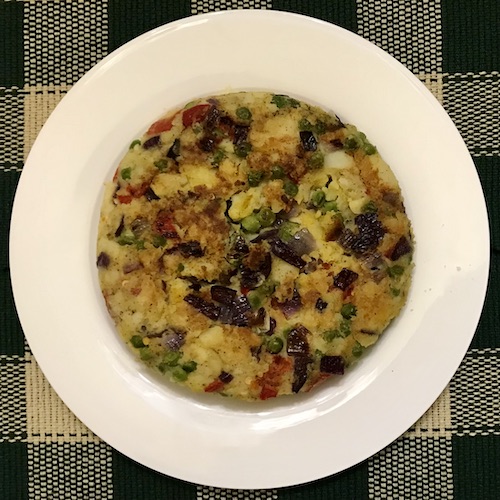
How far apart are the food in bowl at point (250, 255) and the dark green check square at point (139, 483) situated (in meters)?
0.60

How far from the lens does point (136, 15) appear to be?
317 cm

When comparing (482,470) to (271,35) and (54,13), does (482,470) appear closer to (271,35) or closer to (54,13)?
(271,35)

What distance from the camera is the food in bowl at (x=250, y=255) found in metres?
2.80

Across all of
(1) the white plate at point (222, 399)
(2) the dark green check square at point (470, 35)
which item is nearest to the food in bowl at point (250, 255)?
(1) the white plate at point (222, 399)

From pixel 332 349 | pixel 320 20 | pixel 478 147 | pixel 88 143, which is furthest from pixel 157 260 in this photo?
pixel 478 147

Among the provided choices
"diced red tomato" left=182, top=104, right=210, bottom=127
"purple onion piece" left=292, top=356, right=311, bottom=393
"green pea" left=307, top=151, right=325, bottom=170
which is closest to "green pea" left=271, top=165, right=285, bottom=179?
"green pea" left=307, top=151, right=325, bottom=170

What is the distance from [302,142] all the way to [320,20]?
1.83ft

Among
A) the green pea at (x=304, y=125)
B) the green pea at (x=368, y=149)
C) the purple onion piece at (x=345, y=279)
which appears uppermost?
the green pea at (x=304, y=125)

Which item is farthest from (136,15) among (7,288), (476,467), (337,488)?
(476,467)

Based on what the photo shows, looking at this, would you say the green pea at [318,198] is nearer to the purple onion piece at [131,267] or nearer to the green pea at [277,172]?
the green pea at [277,172]

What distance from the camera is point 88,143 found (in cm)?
295

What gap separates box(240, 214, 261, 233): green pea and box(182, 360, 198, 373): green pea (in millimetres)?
581

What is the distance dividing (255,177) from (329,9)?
37.2 inches

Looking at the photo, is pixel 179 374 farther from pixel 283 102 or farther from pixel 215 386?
pixel 283 102
